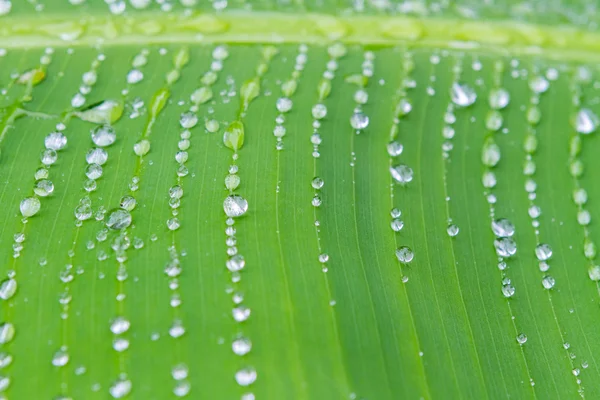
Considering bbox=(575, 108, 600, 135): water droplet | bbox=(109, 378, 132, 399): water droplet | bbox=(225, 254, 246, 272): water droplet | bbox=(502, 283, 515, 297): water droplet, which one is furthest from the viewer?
bbox=(575, 108, 600, 135): water droplet

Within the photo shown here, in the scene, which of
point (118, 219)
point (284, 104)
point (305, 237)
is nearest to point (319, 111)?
point (284, 104)

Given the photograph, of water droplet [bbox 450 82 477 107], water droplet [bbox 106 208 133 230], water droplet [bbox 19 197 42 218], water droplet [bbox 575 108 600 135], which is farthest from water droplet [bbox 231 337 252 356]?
water droplet [bbox 575 108 600 135]

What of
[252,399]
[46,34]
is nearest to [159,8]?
[46,34]

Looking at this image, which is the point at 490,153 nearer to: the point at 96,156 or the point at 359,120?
the point at 359,120

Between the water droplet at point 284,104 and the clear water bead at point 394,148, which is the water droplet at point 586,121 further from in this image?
the water droplet at point 284,104

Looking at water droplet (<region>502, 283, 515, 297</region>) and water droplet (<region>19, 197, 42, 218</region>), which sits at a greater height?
water droplet (<region>19, 197, 42, 218</region>)

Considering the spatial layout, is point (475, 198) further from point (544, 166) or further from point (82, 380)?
point (82, 380)

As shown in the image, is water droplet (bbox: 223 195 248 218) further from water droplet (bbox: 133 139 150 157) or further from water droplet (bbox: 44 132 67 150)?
water droplet (bbox: 44 132 67 150)
